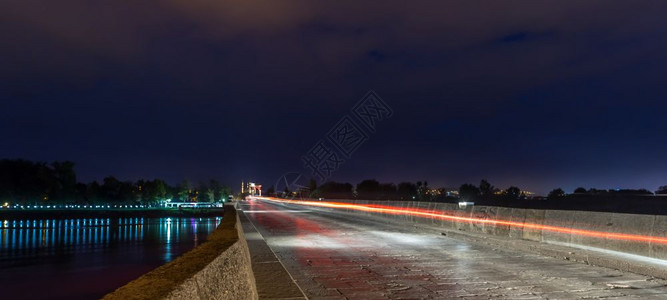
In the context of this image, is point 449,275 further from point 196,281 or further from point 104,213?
point 104,213

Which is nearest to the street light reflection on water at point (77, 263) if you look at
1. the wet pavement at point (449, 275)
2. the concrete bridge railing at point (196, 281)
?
the wet pavement at point (449, 275)

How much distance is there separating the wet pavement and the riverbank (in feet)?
499

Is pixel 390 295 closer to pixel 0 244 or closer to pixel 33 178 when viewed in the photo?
pixel 0 244

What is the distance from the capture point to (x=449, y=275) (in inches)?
421

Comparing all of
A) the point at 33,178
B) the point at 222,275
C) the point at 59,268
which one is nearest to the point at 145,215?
the point at 33,178

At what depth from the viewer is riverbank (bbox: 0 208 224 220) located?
16062 cm

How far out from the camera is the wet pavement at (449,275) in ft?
28.6

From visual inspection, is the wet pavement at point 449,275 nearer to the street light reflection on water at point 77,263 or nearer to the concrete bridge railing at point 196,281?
the concrete bridge railing at point 196,281

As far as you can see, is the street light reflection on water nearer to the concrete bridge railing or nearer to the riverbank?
the concrete bridge railing

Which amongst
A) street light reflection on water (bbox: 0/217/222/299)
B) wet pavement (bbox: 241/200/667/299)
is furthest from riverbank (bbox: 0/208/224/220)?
wet pavement (bbox: 241/200/667/299)

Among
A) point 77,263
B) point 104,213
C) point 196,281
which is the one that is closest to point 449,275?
point 196,281

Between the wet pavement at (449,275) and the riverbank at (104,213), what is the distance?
499 feet

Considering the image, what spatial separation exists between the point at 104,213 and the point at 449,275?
640 ft

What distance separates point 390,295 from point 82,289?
147 ft
